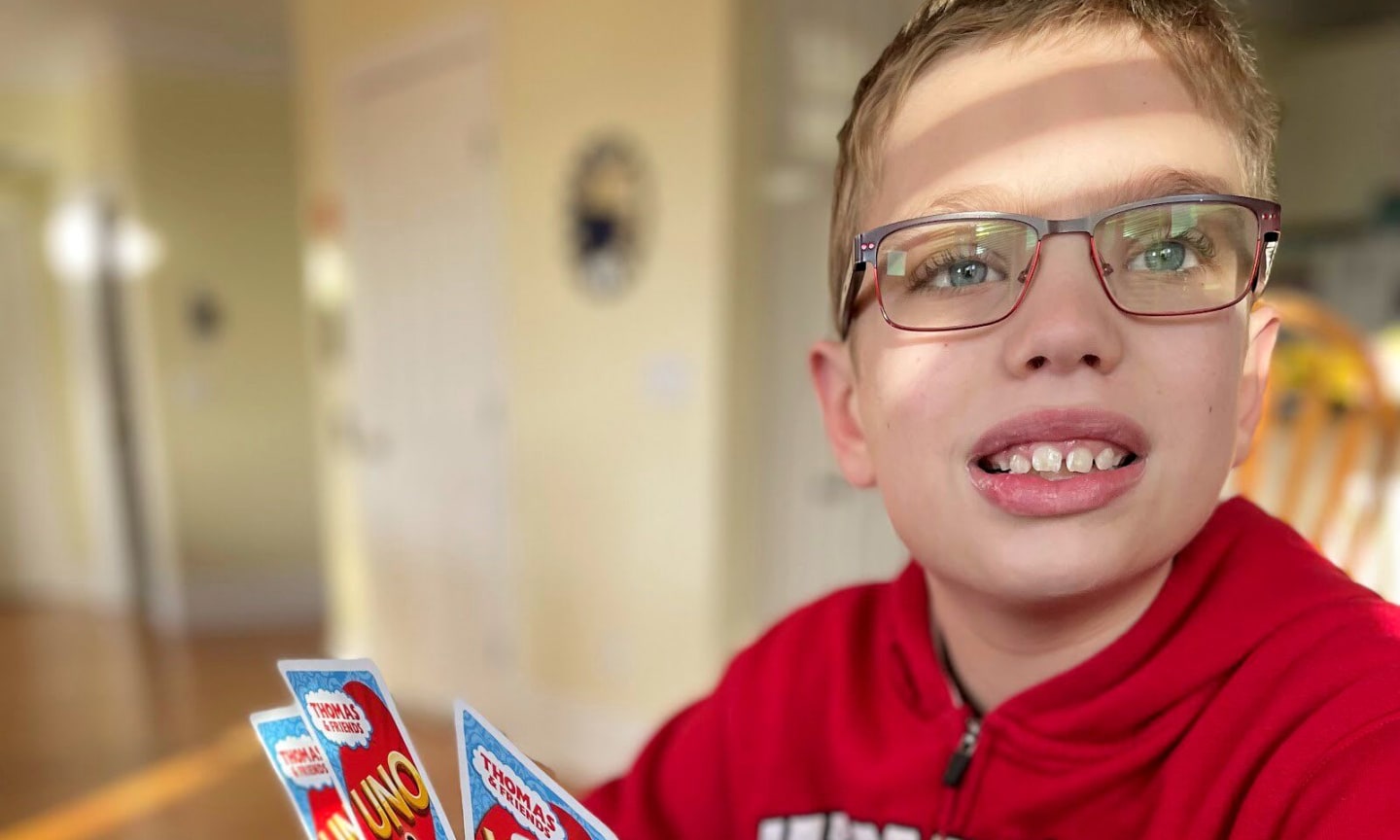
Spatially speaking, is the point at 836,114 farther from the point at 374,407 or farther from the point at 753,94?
the point at 374,407

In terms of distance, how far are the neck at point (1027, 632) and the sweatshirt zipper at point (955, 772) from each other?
0.04m

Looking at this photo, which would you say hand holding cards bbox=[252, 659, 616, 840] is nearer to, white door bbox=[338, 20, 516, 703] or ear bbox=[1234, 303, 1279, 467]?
ear bbox=[1234, 303, 1279, 467]

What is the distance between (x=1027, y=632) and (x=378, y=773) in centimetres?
40

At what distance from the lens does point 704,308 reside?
2227 millimetres

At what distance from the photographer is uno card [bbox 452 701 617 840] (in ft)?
1.18

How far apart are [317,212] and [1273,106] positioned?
347 centimetres

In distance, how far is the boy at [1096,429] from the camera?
459 mm

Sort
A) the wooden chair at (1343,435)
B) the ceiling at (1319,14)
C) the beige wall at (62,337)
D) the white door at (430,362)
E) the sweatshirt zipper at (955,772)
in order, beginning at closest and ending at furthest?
the sweatshirt zipper at (955,772)
the wooden chair at (1343,435)
the white door at (430,362)
the ceiling at (1319,14)
the beige wall at (62,337)

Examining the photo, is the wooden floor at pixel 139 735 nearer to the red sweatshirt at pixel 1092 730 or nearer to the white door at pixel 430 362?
the white door at pixel 430 362

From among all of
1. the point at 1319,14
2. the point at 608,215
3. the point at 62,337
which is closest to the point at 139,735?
the point at 608,215

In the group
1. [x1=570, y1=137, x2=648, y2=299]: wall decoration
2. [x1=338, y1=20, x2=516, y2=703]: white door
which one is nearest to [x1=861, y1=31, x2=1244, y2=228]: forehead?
[x1=570, y1=137, x2=648, y2=299]: wall decoration

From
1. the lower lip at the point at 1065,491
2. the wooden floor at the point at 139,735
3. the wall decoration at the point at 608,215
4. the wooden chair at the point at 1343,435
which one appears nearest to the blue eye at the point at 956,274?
the lower lip at the point at 1065,491

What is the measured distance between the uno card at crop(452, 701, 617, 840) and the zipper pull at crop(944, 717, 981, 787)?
33 centimetres

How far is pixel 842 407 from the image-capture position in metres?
0.65
